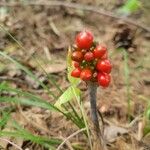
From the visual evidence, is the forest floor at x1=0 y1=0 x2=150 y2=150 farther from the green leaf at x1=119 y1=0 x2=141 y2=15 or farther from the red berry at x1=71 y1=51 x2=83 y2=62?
the red berry at x1=71 y1=51 x2=83 y2=62

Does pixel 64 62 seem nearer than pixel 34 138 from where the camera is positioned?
No

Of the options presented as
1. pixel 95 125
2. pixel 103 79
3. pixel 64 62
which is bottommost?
pixel 64 62

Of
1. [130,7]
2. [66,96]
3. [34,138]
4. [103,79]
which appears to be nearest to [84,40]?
[103,79]

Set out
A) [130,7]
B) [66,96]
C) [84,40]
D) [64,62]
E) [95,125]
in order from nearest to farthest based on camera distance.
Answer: [84,40] → [95,125] → [66,96] → [64,62] → [130,7]

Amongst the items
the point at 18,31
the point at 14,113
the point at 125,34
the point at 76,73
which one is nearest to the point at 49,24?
the point at 18,31

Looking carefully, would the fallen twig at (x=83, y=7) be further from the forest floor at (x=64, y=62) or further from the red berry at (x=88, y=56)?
the red berry at (x=88, y=56)

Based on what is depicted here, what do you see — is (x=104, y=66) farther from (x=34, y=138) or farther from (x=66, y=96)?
(x=34, y=138)

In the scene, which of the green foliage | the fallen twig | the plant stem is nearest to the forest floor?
the fallen twig

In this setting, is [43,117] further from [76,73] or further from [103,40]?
[103,40]

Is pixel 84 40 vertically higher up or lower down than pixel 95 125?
higher up
